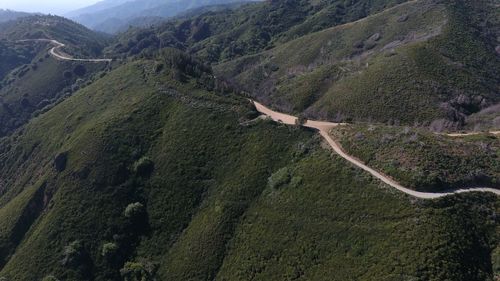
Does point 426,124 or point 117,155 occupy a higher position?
point 117,155

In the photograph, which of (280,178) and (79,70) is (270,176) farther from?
(79,70)

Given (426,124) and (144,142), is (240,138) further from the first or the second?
(426,124)

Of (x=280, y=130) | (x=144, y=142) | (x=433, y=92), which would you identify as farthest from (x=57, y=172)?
(x=433, y=92)

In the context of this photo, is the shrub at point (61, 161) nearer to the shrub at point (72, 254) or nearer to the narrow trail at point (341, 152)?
the shrub at point (72, 254)

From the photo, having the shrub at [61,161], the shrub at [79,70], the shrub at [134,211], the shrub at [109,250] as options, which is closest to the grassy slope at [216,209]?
the shrub at [109,250]

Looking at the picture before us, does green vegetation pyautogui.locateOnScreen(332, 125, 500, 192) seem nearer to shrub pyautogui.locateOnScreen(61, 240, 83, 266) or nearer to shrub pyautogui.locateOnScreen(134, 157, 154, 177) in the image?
shrub pyautogui.locateOnScreen(134, 157, 154, 177)

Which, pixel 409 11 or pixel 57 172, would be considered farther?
pixel 409 11
